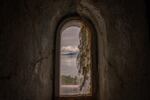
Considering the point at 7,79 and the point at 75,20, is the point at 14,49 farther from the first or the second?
the point at 75,20

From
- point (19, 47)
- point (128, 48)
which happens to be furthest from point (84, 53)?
point (19, 47)

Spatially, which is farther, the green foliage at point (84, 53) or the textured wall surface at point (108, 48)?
the green foliage at point (84, 53)

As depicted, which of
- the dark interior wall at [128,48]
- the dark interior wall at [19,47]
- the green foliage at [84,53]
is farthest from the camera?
the green foliage at [84,53]

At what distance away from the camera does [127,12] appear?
101 cm

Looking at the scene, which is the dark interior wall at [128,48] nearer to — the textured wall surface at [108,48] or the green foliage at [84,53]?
the textured wall surface at [108,48]

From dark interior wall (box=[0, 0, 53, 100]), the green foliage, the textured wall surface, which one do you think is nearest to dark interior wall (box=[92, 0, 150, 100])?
the textured wall surface

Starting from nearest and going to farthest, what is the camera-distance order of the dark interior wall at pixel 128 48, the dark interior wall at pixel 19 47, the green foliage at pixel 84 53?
the dark interior wall at pixel 19 47 → the dark interior wall at pixel 128 48 → the green foliage at pixel 84 53

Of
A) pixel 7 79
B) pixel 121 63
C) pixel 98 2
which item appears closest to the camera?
pixel 7 79

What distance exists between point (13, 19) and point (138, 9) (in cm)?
69

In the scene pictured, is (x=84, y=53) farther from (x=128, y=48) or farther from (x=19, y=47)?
(x=19, y=47)

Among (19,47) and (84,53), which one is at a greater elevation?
(84,53)

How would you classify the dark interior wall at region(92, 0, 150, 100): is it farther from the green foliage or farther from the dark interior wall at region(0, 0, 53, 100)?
the green foliage

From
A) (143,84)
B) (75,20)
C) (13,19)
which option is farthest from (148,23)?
(75,20)

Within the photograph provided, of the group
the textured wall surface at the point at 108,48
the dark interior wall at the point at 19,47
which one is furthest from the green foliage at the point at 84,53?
the dark interior wall at the point at 19,47
